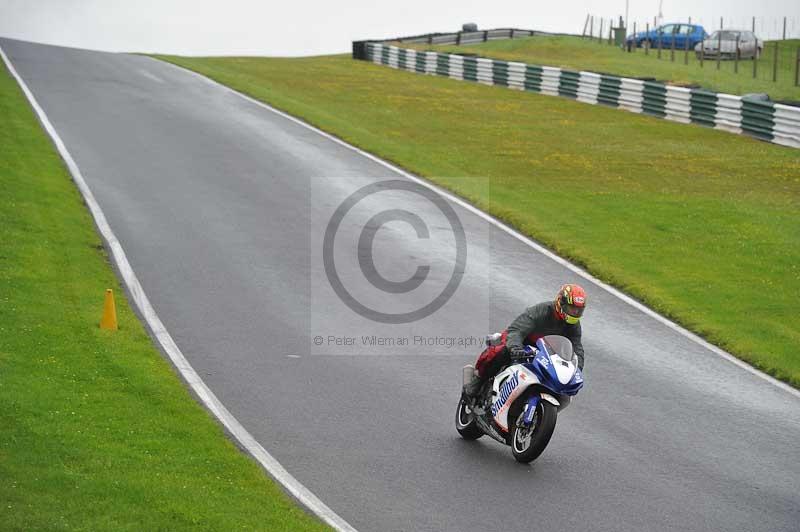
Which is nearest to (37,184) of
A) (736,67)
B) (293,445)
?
(293,445)

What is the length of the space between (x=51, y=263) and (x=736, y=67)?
43778 mm

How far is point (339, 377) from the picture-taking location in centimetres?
1305

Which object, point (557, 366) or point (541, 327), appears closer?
point (557, 366)

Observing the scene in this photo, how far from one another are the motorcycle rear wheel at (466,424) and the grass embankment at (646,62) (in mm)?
33452

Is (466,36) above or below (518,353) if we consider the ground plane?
above

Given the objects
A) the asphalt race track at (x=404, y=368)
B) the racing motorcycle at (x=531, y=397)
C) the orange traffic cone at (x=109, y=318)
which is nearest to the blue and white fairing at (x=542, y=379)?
the racing motorcycle at (x=531, y=397)

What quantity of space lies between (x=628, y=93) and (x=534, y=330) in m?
29.5

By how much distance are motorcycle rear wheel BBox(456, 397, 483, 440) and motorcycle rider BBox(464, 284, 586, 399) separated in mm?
191

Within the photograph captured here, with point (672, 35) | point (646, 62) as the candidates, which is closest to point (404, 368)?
point (646, 62)

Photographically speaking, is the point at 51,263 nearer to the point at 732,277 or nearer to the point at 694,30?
the point at 732,277

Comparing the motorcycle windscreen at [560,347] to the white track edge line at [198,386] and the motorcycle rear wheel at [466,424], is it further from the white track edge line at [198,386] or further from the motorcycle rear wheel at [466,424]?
the white track edge line at [198,386]

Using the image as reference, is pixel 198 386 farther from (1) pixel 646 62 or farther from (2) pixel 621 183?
(1) pixel 646 62

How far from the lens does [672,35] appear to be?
64938mm

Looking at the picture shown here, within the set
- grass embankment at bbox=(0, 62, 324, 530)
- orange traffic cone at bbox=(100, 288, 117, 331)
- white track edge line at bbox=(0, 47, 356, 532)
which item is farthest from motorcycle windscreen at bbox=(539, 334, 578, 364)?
orange traffic cone at bbox=(100, 288, 117, 331)
